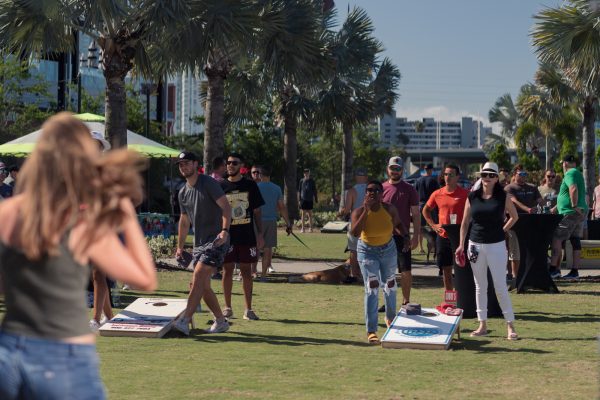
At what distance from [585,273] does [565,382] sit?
11524 millimetres

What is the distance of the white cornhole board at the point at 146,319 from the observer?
10781 millimetres

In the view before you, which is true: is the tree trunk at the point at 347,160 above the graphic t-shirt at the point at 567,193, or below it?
above

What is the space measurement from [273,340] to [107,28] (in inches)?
403

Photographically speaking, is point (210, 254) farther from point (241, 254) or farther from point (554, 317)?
point (554, 317)

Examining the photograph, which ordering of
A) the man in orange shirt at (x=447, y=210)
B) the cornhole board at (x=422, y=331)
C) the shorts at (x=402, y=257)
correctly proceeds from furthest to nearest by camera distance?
1. the man in orange shirt at (x=447, y=210)
2. the shorts at (x=402, y=257)
3. the cornhole board at (x=422, y=331)

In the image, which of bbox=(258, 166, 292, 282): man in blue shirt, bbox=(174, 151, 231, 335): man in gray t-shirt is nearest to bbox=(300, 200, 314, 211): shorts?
bbox=(258, 166, 292, 282): man in blue shirt

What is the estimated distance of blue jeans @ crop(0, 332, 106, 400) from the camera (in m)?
3.63

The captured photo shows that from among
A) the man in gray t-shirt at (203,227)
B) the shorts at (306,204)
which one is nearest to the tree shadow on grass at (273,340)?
the man in gray t-shirt at (203,227)

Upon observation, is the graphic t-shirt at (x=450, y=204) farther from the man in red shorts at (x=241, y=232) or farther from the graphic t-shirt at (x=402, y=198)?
the man in red shorts at (x=241, y=232)

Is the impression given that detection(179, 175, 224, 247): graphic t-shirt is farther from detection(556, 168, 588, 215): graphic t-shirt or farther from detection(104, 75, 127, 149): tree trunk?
detection(104, 75, 127, 149): tree trunk

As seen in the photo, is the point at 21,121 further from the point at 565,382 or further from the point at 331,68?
the point at 565,382

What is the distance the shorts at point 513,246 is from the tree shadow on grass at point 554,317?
2687mm

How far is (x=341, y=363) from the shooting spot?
9.41 m

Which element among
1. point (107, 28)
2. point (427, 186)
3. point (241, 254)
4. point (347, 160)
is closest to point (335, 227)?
point (347, 160)
